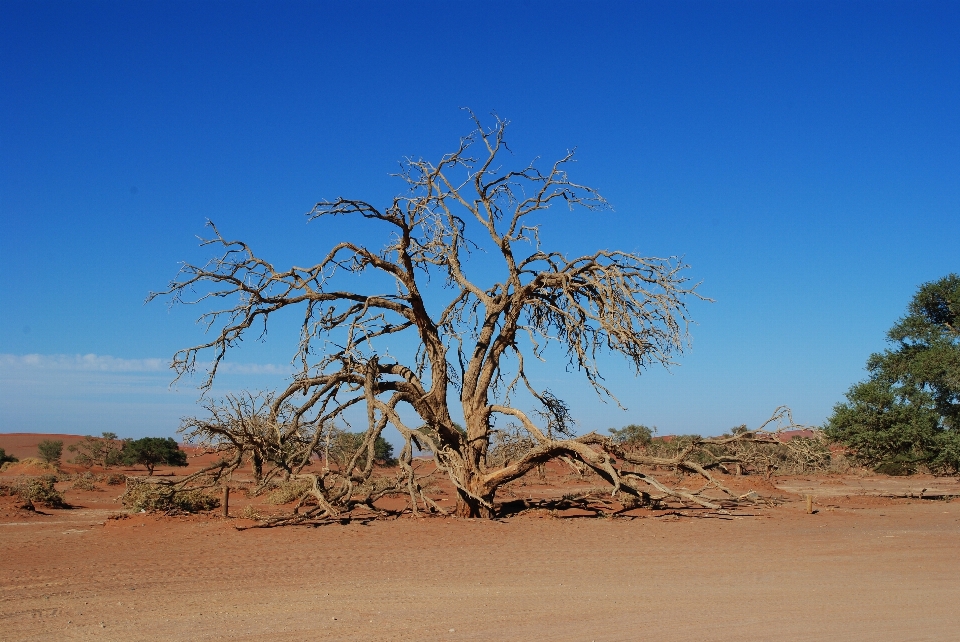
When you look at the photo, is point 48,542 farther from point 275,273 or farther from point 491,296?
point 491,296

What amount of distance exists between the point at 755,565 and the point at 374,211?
9.34 m

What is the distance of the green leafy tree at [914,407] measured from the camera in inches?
949

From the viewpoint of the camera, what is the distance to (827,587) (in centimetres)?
988

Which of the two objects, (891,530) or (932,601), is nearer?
(932,601)

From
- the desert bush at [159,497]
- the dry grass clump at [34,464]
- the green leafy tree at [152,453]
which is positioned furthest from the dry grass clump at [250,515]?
the green leafy tree at [152,453]

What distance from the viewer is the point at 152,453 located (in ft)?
146

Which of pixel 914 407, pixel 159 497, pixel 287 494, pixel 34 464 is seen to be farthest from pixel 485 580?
pixel 34 464

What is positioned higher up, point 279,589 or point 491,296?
point 491,296

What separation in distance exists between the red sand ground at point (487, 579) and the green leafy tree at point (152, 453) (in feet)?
93.8

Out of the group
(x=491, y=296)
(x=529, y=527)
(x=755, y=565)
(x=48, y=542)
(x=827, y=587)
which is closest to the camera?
(x=827, y=587)

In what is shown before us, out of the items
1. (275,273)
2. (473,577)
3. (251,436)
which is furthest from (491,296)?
(473,577)

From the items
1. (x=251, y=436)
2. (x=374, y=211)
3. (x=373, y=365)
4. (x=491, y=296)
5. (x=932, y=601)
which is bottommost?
(x=932, y=601)

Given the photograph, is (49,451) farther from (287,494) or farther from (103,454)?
(287,494)

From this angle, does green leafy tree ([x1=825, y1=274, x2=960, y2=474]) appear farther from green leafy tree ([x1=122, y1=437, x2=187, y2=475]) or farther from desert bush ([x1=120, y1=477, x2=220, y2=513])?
green leafy tree ([x1=122, y1=437, x2=187, y2=475])
